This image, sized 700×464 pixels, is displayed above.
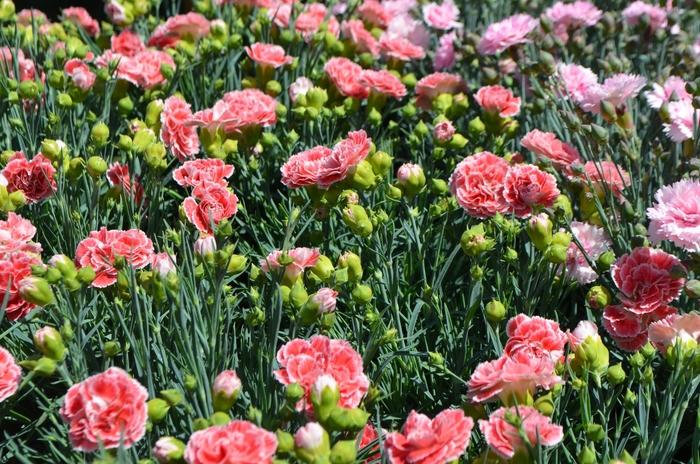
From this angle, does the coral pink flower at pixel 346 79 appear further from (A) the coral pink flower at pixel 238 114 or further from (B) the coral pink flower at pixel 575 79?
(B) the coral pink flower at pixel 575 79

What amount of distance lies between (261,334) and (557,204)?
Result: 0.63 metres

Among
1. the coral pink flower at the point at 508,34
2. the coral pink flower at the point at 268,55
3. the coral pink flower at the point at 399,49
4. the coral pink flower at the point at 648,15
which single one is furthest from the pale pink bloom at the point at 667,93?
the coral pink flower at the point at 268,55

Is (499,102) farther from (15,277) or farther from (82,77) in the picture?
(15,277)

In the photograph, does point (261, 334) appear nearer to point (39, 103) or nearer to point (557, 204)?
point (557, 204)

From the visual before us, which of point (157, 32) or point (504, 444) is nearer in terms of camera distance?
point (504, 444)

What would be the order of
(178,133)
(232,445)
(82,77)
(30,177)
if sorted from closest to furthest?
(232,445), (30,177), (178,133), (82,77)

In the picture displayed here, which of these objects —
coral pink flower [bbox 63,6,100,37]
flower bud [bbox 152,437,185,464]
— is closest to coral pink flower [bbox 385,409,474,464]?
flower bud [bbox 152,437,185,464]

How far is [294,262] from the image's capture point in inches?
60.4

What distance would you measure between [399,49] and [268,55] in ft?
1.34

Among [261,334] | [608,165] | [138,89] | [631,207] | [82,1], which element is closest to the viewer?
[261,334]

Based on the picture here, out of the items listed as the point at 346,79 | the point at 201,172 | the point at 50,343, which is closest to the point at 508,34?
the point at 346,79

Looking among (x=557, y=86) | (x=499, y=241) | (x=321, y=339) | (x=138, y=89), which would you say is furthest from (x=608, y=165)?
(x=138, y=89)

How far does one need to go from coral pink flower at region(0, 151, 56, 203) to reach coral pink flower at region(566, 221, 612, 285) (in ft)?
3.45

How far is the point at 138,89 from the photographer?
245 centimetres
